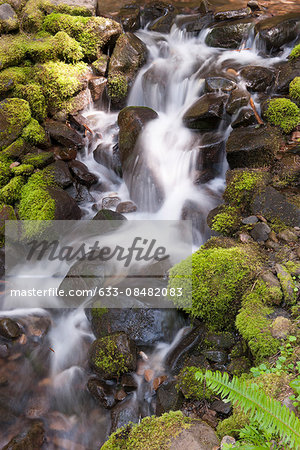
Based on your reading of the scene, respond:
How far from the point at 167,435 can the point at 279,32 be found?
871 cm

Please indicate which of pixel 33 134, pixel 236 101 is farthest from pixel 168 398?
pixel 33 134

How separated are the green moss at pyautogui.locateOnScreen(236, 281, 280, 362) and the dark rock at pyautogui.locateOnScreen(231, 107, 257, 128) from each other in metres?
3.76

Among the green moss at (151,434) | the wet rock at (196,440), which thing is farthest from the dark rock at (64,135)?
the wet rock at (196,440)

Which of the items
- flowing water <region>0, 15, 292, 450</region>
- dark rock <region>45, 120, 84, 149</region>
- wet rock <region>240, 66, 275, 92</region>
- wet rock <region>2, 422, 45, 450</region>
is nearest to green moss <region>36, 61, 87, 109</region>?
dark rock <region>45, 120, 84, 149</region>

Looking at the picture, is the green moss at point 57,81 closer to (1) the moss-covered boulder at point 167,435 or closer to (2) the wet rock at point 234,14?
(2) the wet rock at point 234,14

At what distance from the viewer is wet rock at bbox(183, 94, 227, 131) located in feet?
21.8

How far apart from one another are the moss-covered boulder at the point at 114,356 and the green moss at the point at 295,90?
516cm

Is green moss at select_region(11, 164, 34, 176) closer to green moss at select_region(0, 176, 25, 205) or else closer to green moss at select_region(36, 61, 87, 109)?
green moss at select_region(0, 176, 25, 205)

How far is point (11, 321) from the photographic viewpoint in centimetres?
488

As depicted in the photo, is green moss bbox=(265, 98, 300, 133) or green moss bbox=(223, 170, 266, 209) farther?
green moss bbox=(265, 98, 300, 133)

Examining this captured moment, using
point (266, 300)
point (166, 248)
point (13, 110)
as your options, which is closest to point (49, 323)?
point (166, 248)

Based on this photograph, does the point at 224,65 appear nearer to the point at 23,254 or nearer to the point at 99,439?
the point at 23,254

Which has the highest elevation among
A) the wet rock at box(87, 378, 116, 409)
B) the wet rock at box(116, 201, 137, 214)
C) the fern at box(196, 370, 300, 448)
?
the fern at box(196, 370, 300, 448)

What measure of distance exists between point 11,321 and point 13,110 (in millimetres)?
4433
